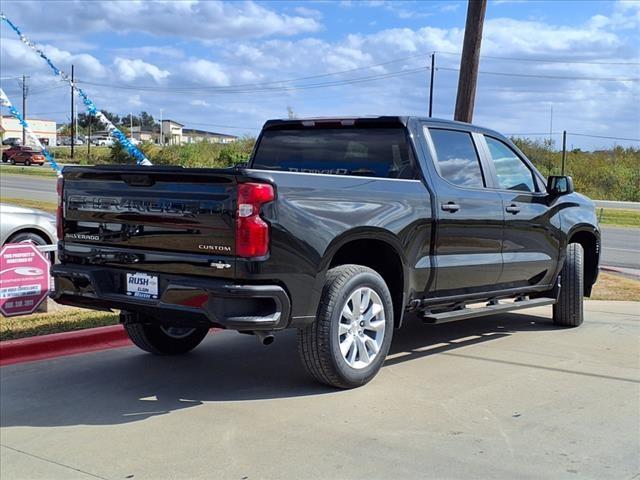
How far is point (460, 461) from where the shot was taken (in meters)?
4.19

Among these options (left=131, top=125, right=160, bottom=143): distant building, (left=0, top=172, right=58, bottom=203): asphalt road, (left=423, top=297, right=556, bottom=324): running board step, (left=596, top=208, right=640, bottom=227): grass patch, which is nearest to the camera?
(left=423, top=297, right=556, bottom=324): running board step

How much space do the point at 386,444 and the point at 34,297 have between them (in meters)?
4.57

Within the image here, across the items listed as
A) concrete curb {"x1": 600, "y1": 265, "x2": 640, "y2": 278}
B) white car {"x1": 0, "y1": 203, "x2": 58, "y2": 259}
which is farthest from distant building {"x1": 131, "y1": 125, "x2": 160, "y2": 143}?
white car {"x1": 0, "y1": 203, "x2": 58, "y2": 259}

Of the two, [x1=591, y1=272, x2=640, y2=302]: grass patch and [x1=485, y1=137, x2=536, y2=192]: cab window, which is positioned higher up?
[x1=485, y1=137, x2=536, y2=192]: cab window

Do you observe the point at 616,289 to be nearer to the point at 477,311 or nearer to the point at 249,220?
the point at 477,311

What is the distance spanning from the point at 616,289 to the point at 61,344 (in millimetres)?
7915

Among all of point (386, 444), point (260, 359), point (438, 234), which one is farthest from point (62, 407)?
point (438, 234)

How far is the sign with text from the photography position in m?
Answer: 7.20

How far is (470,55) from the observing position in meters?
12.1

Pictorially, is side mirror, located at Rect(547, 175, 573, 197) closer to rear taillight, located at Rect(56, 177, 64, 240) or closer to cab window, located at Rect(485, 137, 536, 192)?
cab window, located at Rect(485, 137, 536, 192)

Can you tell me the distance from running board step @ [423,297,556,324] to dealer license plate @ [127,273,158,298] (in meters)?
2.32

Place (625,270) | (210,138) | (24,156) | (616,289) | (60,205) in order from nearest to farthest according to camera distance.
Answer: (60,205) → (616,289) → (625,270) → (24,156) → (210,138)

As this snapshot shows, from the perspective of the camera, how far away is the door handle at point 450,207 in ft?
20.4

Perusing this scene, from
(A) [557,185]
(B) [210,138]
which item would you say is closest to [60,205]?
(A) [557,185]
